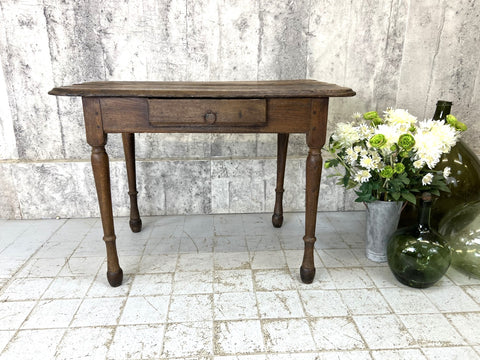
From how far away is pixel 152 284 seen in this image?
1.52 m

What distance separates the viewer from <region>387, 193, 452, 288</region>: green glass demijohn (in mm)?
1415

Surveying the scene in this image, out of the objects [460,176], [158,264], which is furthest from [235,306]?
[460,176]

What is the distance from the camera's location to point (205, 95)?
4.09 ft

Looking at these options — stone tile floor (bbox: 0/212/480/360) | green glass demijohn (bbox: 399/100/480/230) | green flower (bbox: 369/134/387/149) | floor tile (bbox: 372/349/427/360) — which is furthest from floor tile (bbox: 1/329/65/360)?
green glass demijohn (bbox: 399/100/480/230)

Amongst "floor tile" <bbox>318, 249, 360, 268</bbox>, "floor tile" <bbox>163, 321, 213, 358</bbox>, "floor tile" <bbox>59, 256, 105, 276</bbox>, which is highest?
"floor tile" <bbox>163, 321, 213, 358</bbox>

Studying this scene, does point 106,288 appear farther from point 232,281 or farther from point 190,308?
point 232,281

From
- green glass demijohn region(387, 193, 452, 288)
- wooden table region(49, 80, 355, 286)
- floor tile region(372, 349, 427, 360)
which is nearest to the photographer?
floor tile region(372, 349, 427, 360)

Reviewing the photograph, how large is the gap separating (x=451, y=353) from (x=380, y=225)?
65 cm

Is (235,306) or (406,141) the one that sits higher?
(406,141)

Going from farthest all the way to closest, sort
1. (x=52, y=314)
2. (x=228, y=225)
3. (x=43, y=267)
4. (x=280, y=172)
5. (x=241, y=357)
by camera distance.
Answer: (x=228, y=225)
(x=280, y=172)
(x=43, y=267)
(x=52, y=314)
(x=241, y=357)

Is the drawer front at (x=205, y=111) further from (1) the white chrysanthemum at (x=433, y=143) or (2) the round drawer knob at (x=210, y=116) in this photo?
(1) the white chrysanthemum at (x=433, y=143)

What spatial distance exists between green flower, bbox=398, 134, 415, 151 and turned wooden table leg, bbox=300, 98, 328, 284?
13.7 inches

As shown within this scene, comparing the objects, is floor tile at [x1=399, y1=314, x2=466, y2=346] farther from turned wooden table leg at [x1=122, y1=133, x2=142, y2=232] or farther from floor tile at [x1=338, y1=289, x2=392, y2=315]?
turned wooden table leg at [x1=122, y1=133, x2=142, y2=232]

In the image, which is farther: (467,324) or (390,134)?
(390,134)
